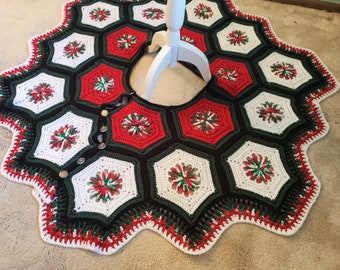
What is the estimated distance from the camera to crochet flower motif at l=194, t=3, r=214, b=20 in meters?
1.32

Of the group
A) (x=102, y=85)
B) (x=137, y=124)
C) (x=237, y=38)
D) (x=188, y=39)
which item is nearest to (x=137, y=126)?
(x=137, y=124)

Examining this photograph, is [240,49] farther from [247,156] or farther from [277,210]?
[277,210]

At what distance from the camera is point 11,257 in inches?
29.6

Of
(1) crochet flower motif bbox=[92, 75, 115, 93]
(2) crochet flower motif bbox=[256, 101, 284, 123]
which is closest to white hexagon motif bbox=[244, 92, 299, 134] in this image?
(2) crochet flower motif bbox=[256, 101, 284, 123]

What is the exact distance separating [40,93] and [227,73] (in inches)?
24.6

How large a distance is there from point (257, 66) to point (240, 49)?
0.10 metres

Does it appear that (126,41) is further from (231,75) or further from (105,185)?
Result: (105,185)

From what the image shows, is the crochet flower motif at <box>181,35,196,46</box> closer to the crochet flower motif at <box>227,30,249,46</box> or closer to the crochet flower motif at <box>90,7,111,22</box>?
the crochet flower motif at <box>227,30,249,46</box>

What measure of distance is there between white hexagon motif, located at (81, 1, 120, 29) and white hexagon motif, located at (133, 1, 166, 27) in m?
0.08

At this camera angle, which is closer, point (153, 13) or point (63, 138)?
point (63, 138)

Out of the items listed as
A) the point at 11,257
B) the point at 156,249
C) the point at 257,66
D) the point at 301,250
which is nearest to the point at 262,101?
the point at 257,66

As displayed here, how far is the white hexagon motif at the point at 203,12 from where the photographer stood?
4.27 feet

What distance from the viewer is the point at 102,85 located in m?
1.06

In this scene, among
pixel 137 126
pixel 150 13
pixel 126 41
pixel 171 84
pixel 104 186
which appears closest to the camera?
pixel 104 186
